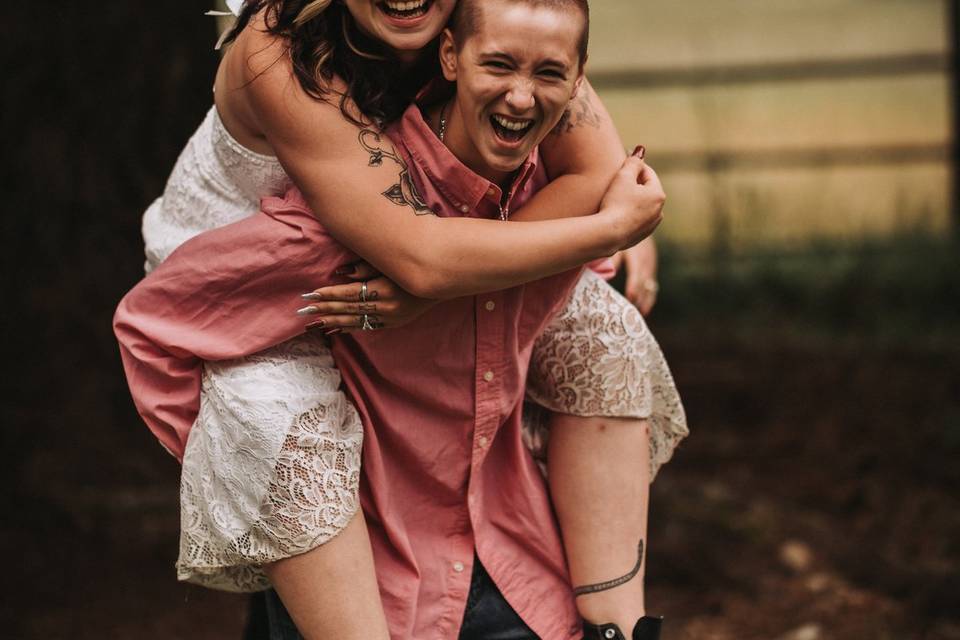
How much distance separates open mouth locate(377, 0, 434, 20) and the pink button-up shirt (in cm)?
21

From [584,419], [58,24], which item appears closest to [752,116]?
[58,24]

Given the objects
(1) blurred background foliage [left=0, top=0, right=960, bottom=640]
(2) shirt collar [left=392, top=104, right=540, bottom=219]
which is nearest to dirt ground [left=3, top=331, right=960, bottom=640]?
(1) blurred background foliage [left=0, top=0, right=960, bottom=640]

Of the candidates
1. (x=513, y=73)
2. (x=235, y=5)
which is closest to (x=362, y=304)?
(x=513, y=73)

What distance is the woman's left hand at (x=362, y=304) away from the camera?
8.22 feet

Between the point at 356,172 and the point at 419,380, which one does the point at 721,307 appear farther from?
the point at 356,172

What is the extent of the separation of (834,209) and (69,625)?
14.8 feet

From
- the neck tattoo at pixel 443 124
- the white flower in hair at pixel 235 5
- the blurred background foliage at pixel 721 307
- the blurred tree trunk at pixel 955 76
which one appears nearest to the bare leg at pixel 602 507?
the neck tattoo at pixel 443 124

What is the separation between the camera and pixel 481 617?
282 cm

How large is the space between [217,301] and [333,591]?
564mm

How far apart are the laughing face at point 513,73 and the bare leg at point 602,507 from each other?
625 millimetres

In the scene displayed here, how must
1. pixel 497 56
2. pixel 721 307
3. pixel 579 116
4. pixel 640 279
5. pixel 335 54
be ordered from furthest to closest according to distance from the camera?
pixel 721 307 → pixel 640 279 → pixel 579 116 → pixel 335 54 → pixel 497 56

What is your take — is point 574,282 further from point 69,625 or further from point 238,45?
point 69,625

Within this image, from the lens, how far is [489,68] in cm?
238

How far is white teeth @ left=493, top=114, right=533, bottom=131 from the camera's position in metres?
2.43
